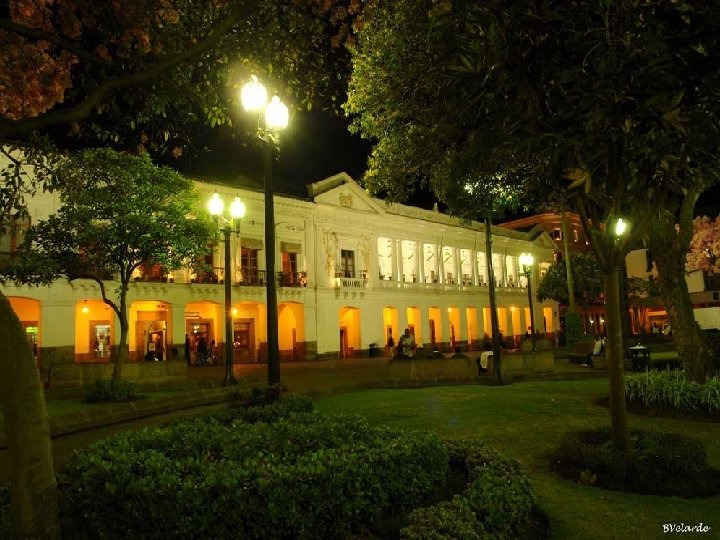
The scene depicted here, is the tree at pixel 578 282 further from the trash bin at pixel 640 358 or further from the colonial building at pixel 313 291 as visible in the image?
the trash bin at pixel 640 358

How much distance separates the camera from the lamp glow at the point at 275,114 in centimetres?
792

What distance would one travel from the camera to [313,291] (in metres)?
31.9

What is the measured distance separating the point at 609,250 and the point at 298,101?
4583 mm

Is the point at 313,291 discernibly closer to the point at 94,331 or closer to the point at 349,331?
the point at 349,331

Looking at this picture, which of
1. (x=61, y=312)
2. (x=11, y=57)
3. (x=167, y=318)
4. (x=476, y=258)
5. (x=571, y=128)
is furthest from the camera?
(x=476, y=258)

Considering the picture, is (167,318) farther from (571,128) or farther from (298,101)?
(571,128)

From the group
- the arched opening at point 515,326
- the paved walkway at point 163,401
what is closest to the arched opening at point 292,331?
the paved walkway at point 163,401

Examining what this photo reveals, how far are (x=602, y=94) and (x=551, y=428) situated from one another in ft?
18.0

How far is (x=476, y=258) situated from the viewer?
43719mm

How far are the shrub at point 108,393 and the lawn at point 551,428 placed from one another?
4.59 metres

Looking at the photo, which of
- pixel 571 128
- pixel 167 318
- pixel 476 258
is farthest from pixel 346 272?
pixel 571 128

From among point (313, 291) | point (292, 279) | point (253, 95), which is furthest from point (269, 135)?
point (313, 291)

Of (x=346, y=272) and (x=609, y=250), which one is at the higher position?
(x=346, y=272)

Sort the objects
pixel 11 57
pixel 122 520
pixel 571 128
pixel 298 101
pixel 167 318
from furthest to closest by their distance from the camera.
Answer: pixel 167 318 → pixel 298 101 → pixel 11 57 → pixel 571 128 → pixel 122 520
